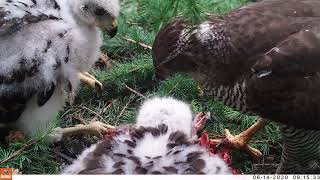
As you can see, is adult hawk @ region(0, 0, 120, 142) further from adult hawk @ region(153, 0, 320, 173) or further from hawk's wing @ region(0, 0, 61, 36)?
adult hawk @ region(153, 0, 320, 173)

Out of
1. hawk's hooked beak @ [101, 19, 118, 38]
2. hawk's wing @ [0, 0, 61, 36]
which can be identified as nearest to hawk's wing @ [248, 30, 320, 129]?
hawk's hooked beak @ [101, 19, 118, 38]

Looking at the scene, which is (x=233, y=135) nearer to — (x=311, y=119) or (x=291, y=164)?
(x=291, y=164)

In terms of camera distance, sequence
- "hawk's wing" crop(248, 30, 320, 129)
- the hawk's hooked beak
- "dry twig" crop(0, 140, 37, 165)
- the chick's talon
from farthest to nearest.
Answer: the chick's talon → the hawk's hooked beak → "dry twig" crop(0, 140, 37, 165) → "hawk's wing" crop(248, 30, 320, 129)

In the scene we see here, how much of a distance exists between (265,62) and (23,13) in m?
0.73

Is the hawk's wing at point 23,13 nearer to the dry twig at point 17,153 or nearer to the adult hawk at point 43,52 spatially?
the adult hawk at point 43,52

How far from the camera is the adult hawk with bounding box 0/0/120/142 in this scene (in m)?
1.75

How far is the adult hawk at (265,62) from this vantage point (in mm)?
1699

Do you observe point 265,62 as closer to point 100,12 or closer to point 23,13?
point 100,12

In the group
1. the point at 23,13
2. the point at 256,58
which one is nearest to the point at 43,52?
the point at 23,13

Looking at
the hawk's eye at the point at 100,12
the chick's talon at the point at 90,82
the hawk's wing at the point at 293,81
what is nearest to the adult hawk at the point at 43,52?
the hawk's eye at the point at 100,12

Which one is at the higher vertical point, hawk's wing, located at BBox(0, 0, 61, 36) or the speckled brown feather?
hawk's wing, located at BBox(0, 0, 61, 36)

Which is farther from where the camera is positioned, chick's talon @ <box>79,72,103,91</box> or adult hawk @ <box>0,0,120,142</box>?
chick's talon @ <box>79,72,103,91</box>

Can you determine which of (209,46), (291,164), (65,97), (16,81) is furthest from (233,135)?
(16,81)

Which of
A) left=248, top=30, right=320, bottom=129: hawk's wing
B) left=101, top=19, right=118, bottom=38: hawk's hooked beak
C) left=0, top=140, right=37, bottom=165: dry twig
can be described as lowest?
left=0, top=140, right=37, bottom=165: dry twig
